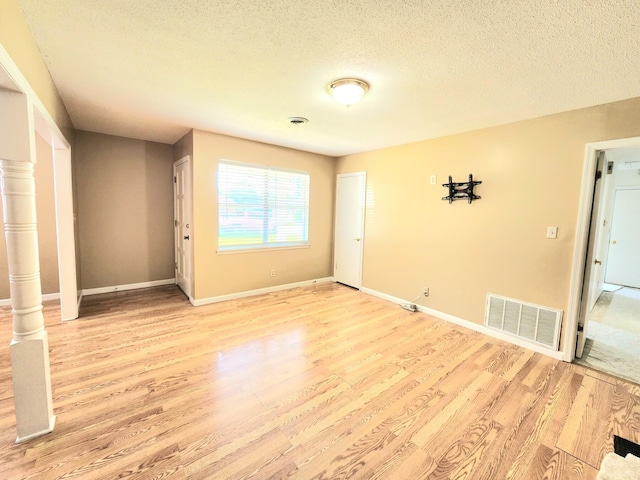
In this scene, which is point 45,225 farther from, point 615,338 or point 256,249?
point 615,338

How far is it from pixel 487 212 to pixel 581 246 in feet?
2.97

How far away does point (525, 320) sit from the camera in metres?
3.04

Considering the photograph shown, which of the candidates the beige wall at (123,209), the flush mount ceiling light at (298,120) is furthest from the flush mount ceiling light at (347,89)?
the beige wall at (123,209)

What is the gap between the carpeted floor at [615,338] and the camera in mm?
2656

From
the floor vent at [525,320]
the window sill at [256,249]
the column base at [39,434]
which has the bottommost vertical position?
the column base at [39,434]

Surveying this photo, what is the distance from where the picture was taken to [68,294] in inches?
129

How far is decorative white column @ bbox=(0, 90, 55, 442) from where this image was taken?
5.02ft

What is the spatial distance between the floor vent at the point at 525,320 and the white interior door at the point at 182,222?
403 cm

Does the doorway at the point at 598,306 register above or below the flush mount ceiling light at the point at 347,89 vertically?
below

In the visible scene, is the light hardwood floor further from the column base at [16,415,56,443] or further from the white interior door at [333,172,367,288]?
the white interior door at [333,172,367,288]

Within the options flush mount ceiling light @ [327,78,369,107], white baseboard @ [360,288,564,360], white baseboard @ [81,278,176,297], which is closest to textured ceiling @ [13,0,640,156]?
flush mount ceiling light @ [327,78,369,107]

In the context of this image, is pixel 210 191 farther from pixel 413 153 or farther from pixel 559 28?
pixel 559 28

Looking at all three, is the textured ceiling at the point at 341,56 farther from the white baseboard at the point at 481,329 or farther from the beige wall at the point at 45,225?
the white baseboard at the point at 481,329

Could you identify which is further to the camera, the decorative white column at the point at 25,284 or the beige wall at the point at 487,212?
the beige wall at the point at 487,212
